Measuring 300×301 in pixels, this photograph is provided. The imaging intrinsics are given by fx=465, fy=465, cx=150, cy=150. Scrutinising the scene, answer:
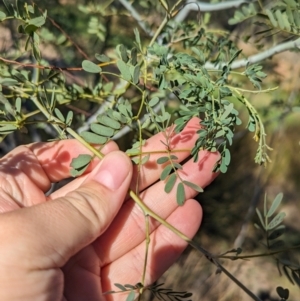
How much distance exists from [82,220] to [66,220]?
0.15 feet

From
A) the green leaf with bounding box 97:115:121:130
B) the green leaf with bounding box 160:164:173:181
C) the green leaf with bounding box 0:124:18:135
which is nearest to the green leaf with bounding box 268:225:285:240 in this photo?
the green leaf with bounding box 160:164:173:181

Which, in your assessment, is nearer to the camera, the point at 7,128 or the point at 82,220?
the point at 7,128

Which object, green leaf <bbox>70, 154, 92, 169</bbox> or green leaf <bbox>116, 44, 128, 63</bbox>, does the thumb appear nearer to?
green leaf <bbox>70, 154, 92, 169</bbox>

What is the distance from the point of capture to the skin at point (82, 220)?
87 centimetres

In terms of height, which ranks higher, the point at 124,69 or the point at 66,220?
the point at 124,69

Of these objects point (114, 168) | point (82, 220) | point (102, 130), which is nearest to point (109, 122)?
point (102, 130)

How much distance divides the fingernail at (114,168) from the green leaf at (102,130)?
0.08 m

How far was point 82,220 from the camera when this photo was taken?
0.96m

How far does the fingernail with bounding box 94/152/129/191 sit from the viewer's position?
3.13 ft

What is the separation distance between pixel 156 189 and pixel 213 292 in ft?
3.58

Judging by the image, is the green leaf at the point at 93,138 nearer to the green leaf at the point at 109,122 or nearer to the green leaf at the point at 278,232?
the green leaf at the point at 109,122

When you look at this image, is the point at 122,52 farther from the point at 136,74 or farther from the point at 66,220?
the point at 66,220

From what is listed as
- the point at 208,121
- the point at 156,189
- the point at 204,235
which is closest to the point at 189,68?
the point at 208,121

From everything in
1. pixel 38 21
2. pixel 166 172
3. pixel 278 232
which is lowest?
pixel 278 232
